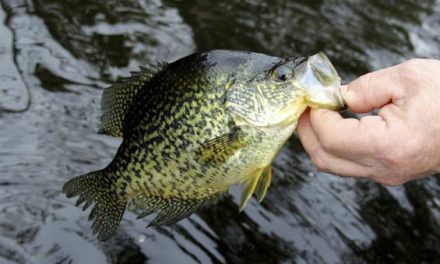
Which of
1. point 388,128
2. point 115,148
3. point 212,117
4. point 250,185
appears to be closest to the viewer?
point 388,128

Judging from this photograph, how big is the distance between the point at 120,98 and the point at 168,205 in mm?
587

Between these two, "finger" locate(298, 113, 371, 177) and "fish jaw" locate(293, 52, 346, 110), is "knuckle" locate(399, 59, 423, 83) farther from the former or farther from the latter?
"finger" locate(298, 113, 371, 177)

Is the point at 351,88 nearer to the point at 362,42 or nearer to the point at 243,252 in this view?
the point at 243,252

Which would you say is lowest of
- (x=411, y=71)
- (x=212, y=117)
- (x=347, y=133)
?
(x=212, y=117)

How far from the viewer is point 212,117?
2945mm

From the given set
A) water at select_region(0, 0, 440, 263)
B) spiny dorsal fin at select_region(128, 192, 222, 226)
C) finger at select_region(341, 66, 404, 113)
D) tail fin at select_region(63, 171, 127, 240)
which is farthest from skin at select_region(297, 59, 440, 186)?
water at select_region(0, 0, 440, 263)

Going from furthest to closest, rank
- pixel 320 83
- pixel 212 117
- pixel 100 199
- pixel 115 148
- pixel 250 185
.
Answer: pixel 115 148 → pixel 100 199 → pixel 250 185 → pixel 212 117 → pixel 320 83

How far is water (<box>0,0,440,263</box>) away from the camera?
14.5 feet

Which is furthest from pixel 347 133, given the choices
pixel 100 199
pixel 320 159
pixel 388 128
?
pixel 100 199

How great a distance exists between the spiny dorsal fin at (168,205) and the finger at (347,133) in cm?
65

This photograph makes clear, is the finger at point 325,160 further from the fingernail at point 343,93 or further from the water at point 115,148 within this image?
the water at point 115,148

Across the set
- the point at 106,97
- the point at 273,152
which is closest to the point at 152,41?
the point at 106,97

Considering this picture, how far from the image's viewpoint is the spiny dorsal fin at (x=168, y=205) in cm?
321

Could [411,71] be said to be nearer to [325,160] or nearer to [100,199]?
[325,160]
